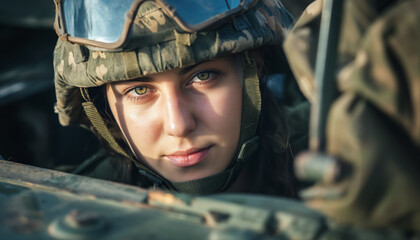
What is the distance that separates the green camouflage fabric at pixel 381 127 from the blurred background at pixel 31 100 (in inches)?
77.4

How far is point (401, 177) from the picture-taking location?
0.57 m

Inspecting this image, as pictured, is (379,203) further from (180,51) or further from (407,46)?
(180,51)

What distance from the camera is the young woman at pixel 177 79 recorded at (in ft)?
4.37

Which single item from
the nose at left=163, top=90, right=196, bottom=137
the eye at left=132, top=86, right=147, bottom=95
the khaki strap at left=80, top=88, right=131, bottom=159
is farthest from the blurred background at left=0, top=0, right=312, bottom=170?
the nose at left=163, top=90, right=196, bottom=137

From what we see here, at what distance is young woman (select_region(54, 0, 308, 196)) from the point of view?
4.37ft

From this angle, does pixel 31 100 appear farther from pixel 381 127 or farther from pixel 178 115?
pixel 381 127

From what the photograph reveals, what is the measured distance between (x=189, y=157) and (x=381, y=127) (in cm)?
91

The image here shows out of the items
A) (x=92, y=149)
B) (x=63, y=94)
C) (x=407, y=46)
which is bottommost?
(x=92, y=149)

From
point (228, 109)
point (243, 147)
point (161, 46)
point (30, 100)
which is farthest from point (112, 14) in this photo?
point (30, 100)

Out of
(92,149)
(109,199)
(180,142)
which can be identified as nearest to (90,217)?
(109,199)

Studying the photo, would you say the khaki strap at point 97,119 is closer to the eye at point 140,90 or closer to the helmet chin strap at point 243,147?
the helmet chin strap at point 243,147

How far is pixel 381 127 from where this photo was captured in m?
0.58

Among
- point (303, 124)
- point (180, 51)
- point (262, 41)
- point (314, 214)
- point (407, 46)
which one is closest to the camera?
A: point (407, 46)

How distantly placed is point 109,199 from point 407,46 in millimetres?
593
